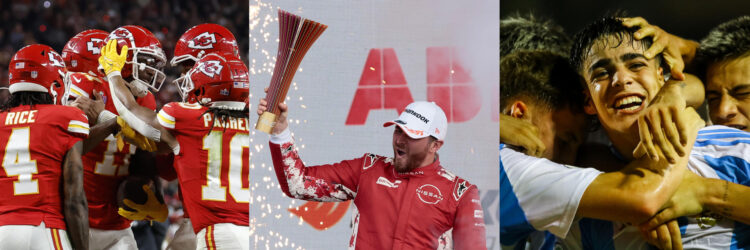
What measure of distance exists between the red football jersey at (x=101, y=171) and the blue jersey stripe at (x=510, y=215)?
3.16 meters

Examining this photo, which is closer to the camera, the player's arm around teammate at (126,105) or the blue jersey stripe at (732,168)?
the blue jersey stripe at (732,168)

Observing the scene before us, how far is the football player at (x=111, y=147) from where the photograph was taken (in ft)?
19.2

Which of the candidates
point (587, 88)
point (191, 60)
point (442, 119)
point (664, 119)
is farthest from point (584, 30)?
point (191, 60)

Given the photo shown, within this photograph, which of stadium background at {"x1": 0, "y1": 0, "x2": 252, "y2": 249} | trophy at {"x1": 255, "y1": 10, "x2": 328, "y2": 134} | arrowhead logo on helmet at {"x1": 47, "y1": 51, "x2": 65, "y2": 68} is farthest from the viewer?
stadium background at {"x1": 0, "y1": 0, "x2": 252, "y2": 249}

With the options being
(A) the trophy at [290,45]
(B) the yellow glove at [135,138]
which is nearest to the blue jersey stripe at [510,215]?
(A) the trophy at [290,45]

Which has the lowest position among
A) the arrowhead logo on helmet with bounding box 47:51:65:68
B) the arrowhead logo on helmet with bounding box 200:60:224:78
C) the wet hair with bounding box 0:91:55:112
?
the wet hair with bounding box 0:91:55:112

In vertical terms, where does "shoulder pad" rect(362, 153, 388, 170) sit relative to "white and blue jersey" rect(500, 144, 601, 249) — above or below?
above

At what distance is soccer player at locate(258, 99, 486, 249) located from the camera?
11.3ft

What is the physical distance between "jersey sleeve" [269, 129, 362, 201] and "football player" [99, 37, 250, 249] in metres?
1.65

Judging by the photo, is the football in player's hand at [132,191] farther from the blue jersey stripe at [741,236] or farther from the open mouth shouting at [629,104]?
the blue jersey stripe at [741,236]

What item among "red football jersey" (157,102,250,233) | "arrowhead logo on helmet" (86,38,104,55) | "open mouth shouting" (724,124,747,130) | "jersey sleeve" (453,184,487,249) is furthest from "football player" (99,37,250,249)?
"open mouth shouting" (724,124,747,130)

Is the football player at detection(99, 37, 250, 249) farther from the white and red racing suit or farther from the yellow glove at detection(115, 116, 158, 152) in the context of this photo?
the white and red racing suit

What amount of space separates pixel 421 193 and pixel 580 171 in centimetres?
87

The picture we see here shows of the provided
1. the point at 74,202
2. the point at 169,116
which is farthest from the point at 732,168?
the point at 74,202
